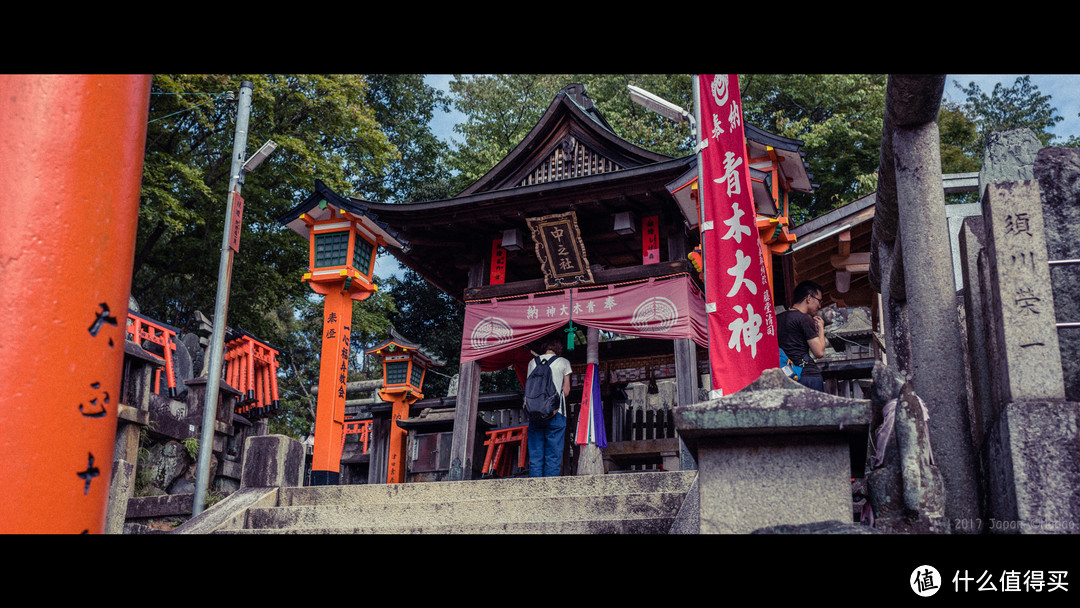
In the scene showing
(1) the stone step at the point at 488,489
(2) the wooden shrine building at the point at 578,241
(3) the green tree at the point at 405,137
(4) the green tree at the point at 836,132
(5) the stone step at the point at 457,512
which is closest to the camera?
(5) the stone step at the point at 457,512

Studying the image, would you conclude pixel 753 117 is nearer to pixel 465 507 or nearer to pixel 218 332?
pixel 218 332

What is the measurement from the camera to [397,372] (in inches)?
641

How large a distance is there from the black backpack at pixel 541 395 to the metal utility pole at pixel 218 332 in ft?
13.3

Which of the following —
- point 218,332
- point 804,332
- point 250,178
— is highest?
point 250,178

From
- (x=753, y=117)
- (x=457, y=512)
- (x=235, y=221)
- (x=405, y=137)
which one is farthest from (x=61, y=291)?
(x=405, y=137)

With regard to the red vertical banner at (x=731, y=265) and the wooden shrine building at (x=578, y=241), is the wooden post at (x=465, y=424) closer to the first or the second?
the wooden shrine building at (x=578, y=241)

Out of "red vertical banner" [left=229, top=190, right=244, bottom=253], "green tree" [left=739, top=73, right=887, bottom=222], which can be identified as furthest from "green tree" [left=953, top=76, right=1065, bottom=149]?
"red vertical banner" [left=229, top=190, right=244, bottom=253]

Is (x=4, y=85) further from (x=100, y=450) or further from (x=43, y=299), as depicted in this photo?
(x=100, y=450)

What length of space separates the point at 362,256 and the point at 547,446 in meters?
4.35

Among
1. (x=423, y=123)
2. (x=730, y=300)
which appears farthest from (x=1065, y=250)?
(x=423, y=123)

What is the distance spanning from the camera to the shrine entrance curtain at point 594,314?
Answer: 11820 mm

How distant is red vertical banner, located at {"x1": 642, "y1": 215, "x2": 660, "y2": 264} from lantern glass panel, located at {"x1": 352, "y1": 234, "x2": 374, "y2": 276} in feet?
14.1

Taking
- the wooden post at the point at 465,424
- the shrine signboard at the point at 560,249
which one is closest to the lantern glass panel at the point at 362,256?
the wooden post at the point at 465,424
